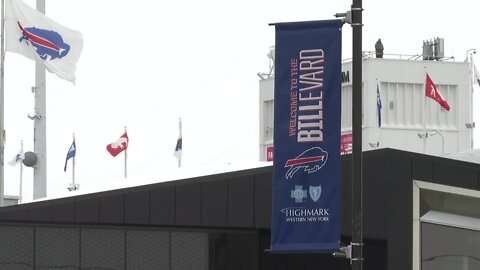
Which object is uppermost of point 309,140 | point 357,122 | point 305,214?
point 357,122

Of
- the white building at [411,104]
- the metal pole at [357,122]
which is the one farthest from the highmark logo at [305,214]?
the white building at [411,104]

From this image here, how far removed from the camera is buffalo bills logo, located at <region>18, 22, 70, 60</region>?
109 feet

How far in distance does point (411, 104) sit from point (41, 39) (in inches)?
3014

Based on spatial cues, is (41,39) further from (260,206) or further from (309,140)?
(309,140)

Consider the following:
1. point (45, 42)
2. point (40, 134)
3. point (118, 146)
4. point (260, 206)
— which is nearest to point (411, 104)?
point (118, 146)

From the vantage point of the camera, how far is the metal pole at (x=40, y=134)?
37.5 m

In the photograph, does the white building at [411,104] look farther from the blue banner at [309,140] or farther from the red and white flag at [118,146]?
the blue banner at [309,140]

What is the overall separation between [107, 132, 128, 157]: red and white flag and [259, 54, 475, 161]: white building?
126 feet

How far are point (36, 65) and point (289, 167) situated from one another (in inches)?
875

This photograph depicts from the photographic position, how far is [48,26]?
3334 centimetres

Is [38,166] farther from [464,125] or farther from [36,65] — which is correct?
[464,125]

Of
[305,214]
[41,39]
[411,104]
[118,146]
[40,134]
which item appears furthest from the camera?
[411,104]

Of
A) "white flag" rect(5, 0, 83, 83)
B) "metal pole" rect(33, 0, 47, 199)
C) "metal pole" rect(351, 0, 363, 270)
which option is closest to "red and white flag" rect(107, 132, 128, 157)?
"metal pole" rect(33, 0, 47, 199)

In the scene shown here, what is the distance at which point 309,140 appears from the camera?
59.7 ft
